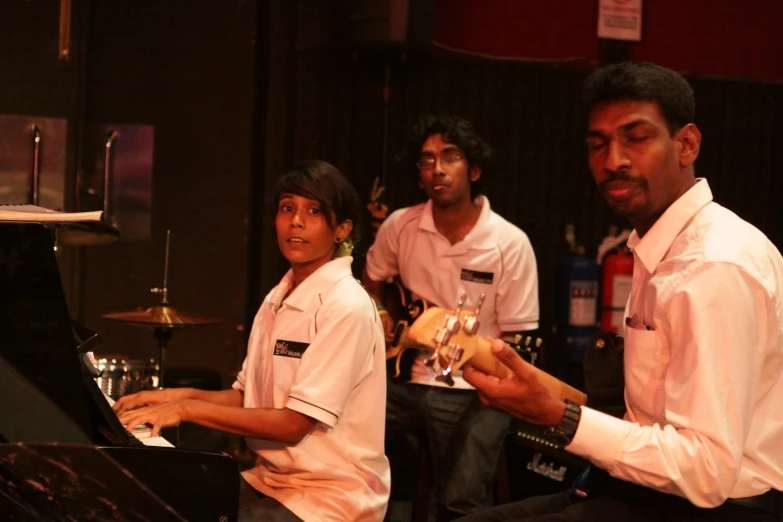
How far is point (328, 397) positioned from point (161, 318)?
1.84 metres

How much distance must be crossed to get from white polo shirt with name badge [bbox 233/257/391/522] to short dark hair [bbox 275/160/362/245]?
15 centimetres

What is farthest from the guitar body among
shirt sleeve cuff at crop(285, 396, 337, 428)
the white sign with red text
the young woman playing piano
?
the white sign with red text

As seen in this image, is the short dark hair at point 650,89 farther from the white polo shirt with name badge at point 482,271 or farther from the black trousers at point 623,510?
the white polo shirt with name badge at point 482,271

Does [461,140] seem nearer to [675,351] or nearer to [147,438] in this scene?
[147,438]

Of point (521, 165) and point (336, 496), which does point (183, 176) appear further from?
point (336, 496)

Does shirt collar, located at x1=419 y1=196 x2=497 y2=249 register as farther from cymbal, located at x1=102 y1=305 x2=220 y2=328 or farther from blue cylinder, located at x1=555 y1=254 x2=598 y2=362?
cymbal, located at x1=102 y1=305 x2=220 y2=328

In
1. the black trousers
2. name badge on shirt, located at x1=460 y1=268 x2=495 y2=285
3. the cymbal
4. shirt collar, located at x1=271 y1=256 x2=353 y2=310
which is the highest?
shirt collar, located at x1=271 y1=256 x2=353 y2=310

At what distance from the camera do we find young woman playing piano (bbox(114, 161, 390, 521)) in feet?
8.12

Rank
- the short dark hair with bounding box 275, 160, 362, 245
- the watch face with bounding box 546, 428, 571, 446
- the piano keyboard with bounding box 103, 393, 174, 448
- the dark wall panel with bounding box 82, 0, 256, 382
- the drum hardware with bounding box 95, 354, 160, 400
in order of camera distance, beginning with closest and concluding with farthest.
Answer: the watch face with bounding box 546, 428, 571, 446 < the piano keyboard with bounding box 103, 393, 174, 448 < the short dark hair with bounding box 275, 160, 362, 245 < the drum hardware with bounding box 95, 354, 160, 400 < the dark wall panel with bounding box 82, 0, 256, 382

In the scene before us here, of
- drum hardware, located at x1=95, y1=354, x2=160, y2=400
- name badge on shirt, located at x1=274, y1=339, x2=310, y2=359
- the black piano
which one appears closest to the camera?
the black piano

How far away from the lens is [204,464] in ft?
6.58

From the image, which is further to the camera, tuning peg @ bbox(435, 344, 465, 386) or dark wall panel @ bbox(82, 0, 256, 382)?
dark wall panel @ bbox(82, 0, 256, 382)

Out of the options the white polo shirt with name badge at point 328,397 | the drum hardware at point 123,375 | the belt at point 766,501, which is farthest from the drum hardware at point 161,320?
the belt at point 766,501

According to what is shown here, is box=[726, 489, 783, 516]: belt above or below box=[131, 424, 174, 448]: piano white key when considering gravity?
above
